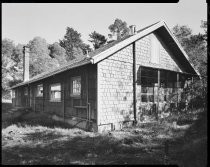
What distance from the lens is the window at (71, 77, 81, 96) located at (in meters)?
12.4

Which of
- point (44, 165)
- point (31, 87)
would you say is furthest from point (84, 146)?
point (31, 87)

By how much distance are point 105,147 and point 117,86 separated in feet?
14.6

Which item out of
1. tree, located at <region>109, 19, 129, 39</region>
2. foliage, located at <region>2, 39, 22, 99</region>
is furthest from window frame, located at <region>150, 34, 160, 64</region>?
tree, located at <region>109, 19, 129, 39</region>

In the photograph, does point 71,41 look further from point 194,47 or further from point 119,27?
point 194,47

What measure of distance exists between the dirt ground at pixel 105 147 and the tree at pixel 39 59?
89.6 ft

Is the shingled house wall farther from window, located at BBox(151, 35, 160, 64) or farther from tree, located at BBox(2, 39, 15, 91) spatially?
tree, located at BBox(2, 39, 15, 91)

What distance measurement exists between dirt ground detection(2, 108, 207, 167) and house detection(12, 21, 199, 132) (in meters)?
1.44

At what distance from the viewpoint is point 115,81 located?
11.4 meters

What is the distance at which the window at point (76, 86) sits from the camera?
12.4 meters

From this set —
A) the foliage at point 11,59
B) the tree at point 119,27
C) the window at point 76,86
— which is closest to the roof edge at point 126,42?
the window at point 76,86

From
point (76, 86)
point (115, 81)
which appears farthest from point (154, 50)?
point (76, 86)

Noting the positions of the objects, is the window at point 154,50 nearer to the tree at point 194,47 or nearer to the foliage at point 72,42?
the tree at point 194,47

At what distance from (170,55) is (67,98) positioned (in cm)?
809

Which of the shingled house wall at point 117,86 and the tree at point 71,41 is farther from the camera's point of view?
the tree at point 71,41
